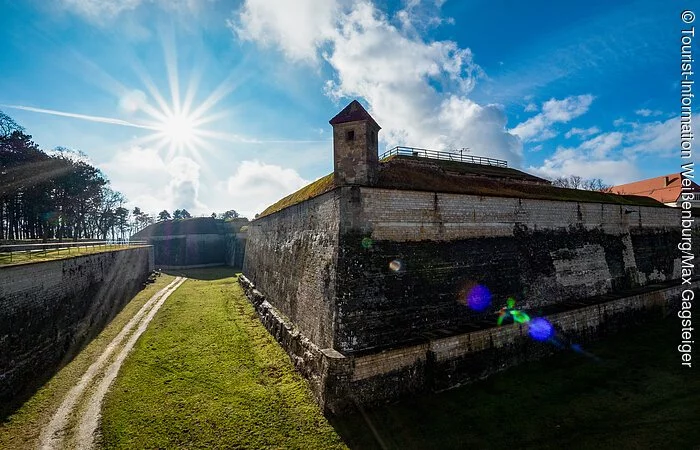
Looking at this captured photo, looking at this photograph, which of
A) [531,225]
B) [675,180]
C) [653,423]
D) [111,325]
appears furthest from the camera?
[675,180]

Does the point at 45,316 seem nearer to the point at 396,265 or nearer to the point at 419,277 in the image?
the point at 396,265

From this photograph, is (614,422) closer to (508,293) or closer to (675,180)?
(508,293)

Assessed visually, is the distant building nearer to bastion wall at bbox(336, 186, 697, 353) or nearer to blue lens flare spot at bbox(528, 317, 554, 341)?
bastion wall at bbox(336, 186, 697, 353)

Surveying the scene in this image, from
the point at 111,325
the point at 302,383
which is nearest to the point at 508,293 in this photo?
the point at 302,383

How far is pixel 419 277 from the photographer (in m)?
10.1

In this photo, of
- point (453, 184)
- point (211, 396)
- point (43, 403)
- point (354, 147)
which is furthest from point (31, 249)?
point (453, 184)

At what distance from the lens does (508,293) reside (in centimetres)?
1196

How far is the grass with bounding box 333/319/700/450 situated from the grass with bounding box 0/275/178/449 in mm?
6975

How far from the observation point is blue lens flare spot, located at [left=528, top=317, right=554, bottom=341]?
11023 mm

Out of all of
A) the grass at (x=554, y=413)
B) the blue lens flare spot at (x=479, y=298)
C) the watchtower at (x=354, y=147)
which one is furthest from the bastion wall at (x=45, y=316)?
the blue lens flare spot at (x=479, y=298)

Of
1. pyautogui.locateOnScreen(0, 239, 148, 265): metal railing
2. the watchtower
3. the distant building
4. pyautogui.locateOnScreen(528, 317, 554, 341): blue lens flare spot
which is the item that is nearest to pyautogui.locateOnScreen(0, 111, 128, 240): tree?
pyautogui.locateOnScreen(0, 239, 148, 265): metal railing

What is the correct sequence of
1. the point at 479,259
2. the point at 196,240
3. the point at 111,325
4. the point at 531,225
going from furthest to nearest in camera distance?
1. the point at 196,240
2. the point at 111,325
3. the point at 531,225
4. the point at 479,259

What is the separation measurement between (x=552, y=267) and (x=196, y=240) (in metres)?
41.7

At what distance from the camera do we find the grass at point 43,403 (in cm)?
701
